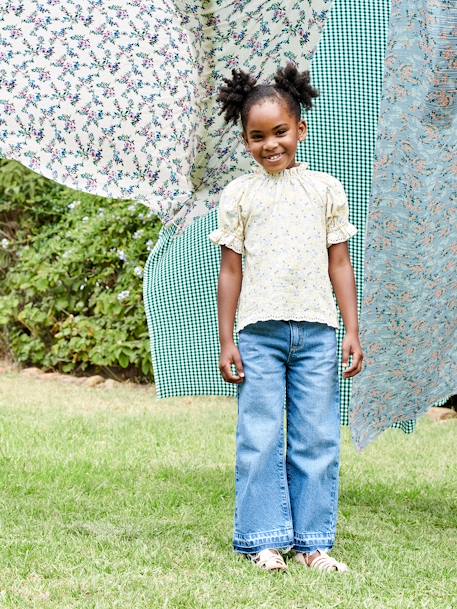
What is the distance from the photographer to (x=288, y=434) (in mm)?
3402

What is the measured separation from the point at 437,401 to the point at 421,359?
6.5 inches

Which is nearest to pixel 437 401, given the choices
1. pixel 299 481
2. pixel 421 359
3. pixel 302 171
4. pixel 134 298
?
pixel 421 359

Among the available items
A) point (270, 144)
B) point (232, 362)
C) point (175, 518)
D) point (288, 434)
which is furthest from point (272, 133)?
point (175, 518)

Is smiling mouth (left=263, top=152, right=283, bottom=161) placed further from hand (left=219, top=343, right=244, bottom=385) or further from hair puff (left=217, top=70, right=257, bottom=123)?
hand (left=219, top=343, right=244, bottom=385)

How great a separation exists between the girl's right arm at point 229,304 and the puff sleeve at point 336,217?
0.90 ft

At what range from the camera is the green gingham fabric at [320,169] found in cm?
421

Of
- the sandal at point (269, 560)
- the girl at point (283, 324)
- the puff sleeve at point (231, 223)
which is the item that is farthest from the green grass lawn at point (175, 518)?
the puff sleeve at point (231, 223)

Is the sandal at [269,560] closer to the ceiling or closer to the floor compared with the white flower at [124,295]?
closer to the floor

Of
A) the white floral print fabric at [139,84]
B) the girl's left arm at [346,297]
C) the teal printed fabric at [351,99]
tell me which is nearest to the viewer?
the girl's left arm at [346,297]

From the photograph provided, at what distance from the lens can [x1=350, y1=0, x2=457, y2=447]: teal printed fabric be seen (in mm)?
3664

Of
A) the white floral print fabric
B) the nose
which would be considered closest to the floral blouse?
the nose

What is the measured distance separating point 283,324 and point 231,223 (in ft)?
1.07

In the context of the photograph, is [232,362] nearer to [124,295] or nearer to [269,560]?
[269,560]

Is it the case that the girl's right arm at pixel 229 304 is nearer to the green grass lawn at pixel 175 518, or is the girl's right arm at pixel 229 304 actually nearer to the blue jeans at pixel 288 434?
the blue jeans at pixel 288 434
